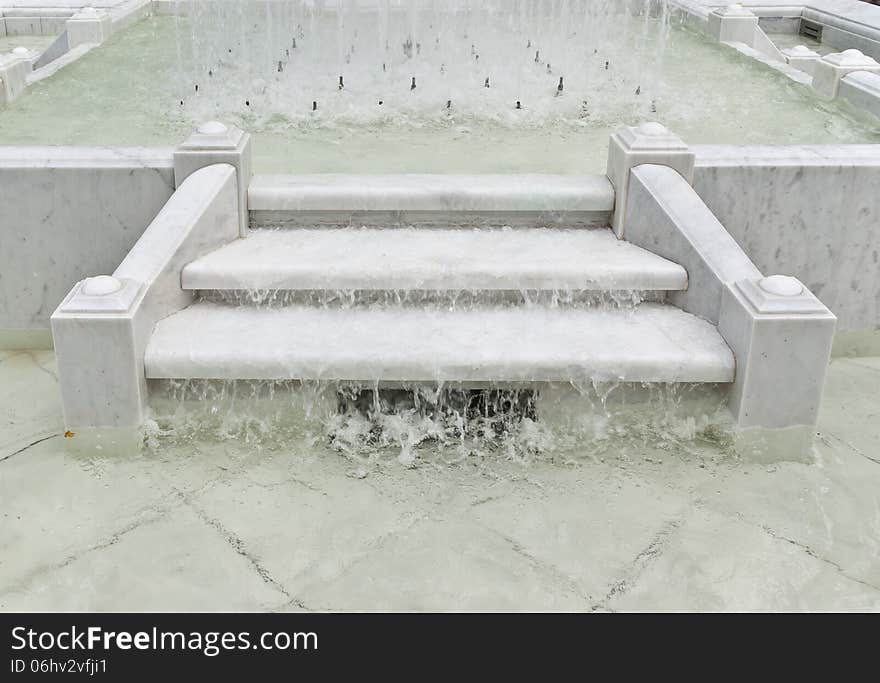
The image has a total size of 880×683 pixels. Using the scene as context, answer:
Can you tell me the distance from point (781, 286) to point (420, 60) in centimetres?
564

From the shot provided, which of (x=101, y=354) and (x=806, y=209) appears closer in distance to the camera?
(x=101, y=354)

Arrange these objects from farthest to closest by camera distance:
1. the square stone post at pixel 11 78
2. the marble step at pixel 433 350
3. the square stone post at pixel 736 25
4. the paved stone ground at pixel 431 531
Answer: the square stone post at pixel 736 25 → the square stone post at pixel 11 78 → the marble step at pixel 433 350 → the paved stone ground at pixel 431 531

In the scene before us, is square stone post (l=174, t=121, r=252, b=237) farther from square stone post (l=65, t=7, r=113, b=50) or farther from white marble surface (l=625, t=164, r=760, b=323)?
square stone post (l=65, t=7, r=113, b=50)

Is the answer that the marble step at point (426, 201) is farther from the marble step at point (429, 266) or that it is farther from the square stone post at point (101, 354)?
the square stone post at point (101, 354)

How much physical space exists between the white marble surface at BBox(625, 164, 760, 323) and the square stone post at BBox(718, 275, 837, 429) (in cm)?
21

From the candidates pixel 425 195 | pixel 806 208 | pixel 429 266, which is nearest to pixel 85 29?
pixel 425 195

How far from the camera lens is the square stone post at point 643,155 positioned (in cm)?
479

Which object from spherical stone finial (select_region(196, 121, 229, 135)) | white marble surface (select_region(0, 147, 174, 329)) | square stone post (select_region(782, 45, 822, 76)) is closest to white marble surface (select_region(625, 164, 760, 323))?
spherical stone finial (select_region(196, 121, 229, 135))

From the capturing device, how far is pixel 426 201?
16.0 ft

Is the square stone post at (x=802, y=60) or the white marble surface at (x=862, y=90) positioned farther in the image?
the square stone post at (x=802, y=60)

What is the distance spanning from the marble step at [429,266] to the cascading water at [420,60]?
7.87 feet

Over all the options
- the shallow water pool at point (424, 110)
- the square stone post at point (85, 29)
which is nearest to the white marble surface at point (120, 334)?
the shallow water pool at point (424, 110)

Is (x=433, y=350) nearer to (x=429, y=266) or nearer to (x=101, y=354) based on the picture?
(x=429, y=266)

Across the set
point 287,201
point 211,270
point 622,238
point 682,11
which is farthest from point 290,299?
point 682,11
